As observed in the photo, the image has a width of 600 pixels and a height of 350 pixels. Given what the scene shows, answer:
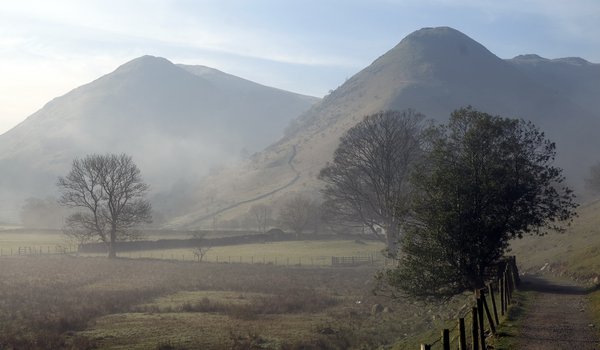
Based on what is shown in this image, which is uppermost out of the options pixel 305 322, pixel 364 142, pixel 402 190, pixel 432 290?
pixel 364 142

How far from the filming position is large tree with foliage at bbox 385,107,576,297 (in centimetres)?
2842

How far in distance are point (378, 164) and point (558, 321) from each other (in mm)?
33815

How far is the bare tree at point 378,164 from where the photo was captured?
54.4 meters

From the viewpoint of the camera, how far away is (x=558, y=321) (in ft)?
73.4

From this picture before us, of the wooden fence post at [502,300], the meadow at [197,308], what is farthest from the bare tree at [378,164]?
the wooden fence post at [502,300]

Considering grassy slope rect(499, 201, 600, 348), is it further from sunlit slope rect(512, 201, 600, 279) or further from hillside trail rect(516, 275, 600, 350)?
hillside trail rect(516, 275, 600, 350)

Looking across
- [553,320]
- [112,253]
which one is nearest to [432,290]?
[553,320]

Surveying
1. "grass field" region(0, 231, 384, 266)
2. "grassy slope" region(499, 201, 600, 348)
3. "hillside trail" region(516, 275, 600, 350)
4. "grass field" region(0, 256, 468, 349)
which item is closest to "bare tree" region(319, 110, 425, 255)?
"grass field" region(0, 256, 468, 349)

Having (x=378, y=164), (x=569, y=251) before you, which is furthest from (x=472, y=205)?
(x=378, y=164)

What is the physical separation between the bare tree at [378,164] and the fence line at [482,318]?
21.6m

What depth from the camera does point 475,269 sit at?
28938mm

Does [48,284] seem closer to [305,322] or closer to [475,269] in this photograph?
Answer: [305,322]

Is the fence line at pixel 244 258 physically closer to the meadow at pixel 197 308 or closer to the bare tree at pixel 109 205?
the bare tree at pixel 109 205

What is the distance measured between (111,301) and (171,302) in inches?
152
